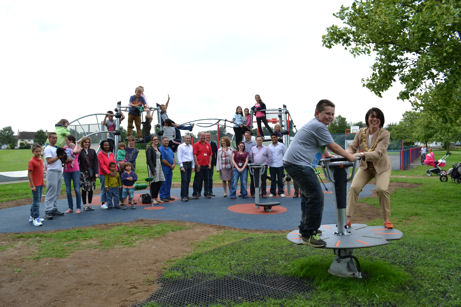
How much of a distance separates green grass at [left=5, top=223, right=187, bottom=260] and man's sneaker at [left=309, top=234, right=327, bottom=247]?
3.32m

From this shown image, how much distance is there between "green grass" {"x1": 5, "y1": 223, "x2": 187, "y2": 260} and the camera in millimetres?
5367

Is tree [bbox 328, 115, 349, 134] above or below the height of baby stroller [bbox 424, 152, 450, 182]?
above

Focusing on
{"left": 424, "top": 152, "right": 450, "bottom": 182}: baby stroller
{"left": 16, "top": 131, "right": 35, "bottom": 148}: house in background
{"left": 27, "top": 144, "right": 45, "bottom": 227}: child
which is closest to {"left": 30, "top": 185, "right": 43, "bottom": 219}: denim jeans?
{"left": 27, "top": 144, "right": 45, "bottom": 227}: child

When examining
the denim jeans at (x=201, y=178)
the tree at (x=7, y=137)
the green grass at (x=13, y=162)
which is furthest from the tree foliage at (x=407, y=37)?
the tree at (x=7, y=137)

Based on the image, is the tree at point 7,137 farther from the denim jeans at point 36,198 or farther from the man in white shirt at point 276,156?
the man in white shirt at point 276,156

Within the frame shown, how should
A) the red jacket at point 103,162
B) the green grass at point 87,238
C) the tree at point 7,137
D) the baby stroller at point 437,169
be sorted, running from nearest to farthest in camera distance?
the green grass at point 87,238, the red jacket at point 103,162, the baby stroller at point 437,169, the tree at point 7,137

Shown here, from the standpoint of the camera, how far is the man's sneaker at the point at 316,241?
3.45 metres

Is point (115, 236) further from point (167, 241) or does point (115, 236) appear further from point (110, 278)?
point (110, 278)

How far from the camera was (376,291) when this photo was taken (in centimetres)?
330

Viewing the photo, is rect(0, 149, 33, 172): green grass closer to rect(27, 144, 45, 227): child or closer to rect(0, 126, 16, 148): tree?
rect(27, 144, 45, 227): child

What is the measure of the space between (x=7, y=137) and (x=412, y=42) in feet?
440

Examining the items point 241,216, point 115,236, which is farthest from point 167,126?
point 115,236

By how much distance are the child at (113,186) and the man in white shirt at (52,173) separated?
4.38 feet

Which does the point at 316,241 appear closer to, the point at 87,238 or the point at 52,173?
the point at 87,238
